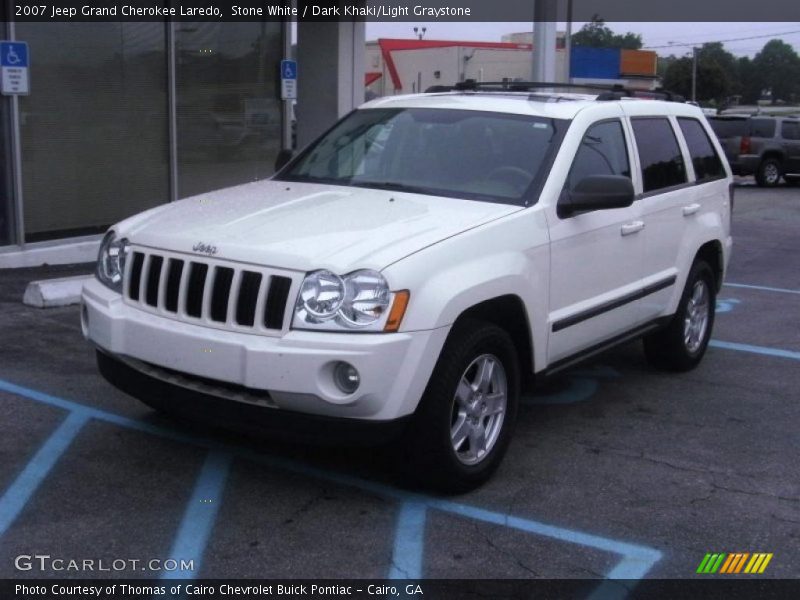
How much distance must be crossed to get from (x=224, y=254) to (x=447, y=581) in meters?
1.69

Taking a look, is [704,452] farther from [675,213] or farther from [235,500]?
[235,500]

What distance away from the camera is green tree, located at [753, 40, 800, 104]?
74.1 m

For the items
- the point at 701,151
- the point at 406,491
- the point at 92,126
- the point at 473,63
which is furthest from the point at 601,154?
the point at 473,63

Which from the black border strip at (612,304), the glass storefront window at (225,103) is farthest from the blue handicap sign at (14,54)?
the black border strip at (612,304)

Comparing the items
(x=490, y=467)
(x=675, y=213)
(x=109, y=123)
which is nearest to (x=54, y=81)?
(x=109, y=123)

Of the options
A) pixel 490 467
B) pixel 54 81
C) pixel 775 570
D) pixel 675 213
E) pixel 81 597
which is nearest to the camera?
pixel 81 597

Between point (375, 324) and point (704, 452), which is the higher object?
point (375, 324)

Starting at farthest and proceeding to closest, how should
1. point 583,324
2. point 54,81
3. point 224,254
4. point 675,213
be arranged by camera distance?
point 54,81 < point 675,213 < point 583,324 < point 224,254

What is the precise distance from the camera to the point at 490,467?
17.2 feet

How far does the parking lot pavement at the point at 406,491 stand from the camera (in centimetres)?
446

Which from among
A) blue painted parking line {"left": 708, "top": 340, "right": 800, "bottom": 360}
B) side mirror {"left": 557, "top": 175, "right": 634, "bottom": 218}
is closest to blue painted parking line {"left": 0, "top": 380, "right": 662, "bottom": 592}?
side mirror {"left": 557, "top": 175, "right": 634, "bottom": 218}

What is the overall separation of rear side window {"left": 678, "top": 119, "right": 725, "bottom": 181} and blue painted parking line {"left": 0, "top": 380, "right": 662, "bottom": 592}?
351 cm

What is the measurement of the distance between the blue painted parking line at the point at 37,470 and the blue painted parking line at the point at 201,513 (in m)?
0.72

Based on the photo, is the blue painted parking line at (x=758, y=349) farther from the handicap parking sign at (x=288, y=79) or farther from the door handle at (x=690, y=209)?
the handicap parking sign at (x=288, y=79)
